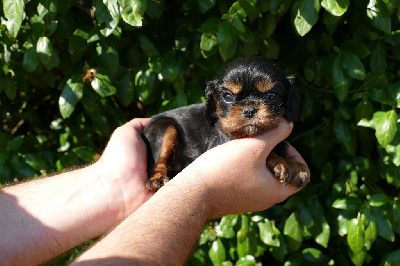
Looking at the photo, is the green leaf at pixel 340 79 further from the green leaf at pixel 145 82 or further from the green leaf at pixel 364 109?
the green leaf at pixel 145 82

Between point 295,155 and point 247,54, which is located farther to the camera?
point 247,54

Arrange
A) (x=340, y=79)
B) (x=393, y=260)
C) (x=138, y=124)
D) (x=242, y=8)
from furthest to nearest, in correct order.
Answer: (x=138, y=124) < (x=393, y=260) < (x=340, y=79) < (x=242, y=8)

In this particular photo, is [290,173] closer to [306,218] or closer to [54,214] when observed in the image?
[306,218]

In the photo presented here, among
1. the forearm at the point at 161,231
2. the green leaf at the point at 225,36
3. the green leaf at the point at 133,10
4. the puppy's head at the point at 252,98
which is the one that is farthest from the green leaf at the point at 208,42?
the forearm at the point at 161,231

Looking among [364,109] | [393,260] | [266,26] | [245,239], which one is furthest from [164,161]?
[393,260]

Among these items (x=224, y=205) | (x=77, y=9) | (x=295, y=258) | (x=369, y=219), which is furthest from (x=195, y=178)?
(x=77, y=9)

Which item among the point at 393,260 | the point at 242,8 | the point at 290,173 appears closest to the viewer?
the point at 290,173

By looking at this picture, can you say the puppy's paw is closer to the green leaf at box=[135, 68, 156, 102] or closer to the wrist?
the wrist
